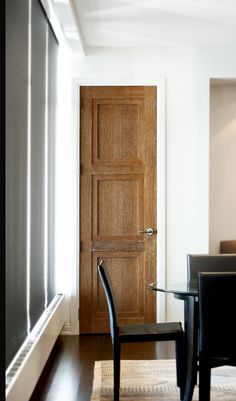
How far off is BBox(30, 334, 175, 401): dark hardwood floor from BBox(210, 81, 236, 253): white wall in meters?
1.35

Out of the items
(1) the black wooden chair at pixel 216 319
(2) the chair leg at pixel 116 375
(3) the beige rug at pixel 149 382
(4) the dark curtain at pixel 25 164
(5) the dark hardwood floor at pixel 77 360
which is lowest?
(5) the dark hardwood floor at pixel 77 360

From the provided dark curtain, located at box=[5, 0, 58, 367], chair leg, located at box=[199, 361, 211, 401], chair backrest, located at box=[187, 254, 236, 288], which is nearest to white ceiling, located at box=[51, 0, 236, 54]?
dark curtain, located at box=[5, 0, 58, 367]

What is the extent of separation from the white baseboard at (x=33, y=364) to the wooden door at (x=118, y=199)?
675mm

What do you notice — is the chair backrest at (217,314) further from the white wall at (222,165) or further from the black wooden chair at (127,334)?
the white wall at (222,165)

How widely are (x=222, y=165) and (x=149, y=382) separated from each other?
2.50 metres

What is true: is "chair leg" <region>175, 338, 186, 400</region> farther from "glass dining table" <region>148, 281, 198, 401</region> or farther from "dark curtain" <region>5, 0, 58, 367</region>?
"dark curtain" <region>5, 0, 58, 367</region>

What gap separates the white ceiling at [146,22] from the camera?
358 centimetres

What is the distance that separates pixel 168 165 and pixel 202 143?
0.39 meters

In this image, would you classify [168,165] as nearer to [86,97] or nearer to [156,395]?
[86,97]

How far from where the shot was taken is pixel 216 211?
4.96 meters

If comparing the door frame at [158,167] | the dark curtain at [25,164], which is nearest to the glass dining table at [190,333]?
the dark curtain at [25,164]

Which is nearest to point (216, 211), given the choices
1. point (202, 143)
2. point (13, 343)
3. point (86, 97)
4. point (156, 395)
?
point (202, 143)

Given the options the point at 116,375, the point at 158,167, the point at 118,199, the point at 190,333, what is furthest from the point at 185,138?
the point at 116,375

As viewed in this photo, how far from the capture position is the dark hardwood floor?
314 centimetres
